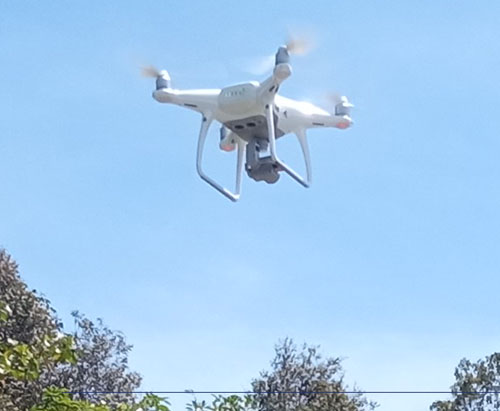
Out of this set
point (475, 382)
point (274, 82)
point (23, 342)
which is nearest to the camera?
point (274, 82)

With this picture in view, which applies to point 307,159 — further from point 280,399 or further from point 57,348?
point 280,399

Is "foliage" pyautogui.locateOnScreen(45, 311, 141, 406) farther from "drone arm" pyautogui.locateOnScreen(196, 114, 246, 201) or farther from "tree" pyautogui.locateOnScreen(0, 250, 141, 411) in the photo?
"drone arm" pyautogui.locateOnScreen(196, 114, 246, 201)

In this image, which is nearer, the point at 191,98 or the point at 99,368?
the point at 191,98

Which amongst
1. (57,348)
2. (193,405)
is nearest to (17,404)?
(193,405)

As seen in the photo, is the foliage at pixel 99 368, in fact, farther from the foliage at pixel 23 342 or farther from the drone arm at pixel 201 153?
the drone arm at pixel 201 153

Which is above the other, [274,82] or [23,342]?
[274,82]

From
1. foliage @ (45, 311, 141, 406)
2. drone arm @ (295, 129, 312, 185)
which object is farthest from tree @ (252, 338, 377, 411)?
drone arm @ (295, 129, 312, 185)

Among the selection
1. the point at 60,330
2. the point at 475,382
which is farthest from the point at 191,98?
the point at 475,382

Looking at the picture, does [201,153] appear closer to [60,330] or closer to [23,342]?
[23,342]
